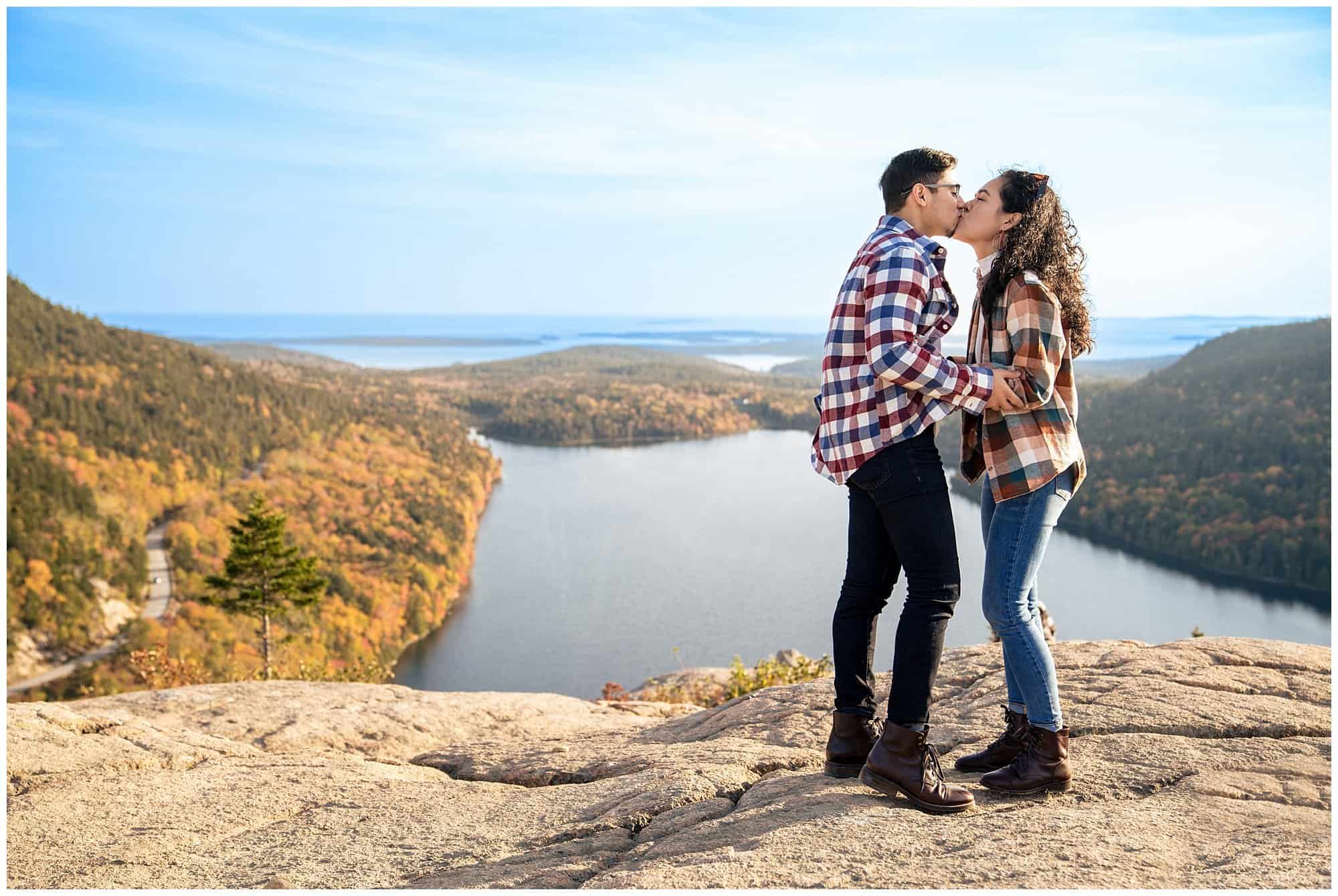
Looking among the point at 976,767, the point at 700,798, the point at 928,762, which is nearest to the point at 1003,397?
the point at 928,762

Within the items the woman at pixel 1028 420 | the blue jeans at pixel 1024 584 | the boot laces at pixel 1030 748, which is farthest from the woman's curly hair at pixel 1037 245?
the boot laces at pixel 1030 748

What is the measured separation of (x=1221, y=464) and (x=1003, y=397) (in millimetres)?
86047

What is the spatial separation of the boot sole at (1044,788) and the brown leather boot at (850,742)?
48cm

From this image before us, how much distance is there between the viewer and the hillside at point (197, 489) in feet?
136

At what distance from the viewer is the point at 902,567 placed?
3.65 meters

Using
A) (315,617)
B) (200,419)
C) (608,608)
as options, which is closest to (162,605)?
(315,617)

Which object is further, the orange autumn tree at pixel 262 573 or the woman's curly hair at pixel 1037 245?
the orange autumn tree at pixel 262 573

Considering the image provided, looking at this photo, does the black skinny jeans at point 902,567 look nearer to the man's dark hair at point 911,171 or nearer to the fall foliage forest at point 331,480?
the man's dark hair at point 911,171

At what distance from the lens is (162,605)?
44688mm

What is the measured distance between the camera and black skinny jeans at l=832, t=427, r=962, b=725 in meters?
3.45

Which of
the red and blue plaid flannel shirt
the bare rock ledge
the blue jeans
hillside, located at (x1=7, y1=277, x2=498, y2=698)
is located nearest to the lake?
hillside, located at (x1=7, y1=277, x2=498, y2=698)

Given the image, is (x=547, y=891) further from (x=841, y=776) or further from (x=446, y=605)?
(x=446, y=605)

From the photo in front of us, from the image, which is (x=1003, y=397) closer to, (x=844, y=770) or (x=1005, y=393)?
(x=1005, y=393)

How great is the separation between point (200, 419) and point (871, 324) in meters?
71.7
